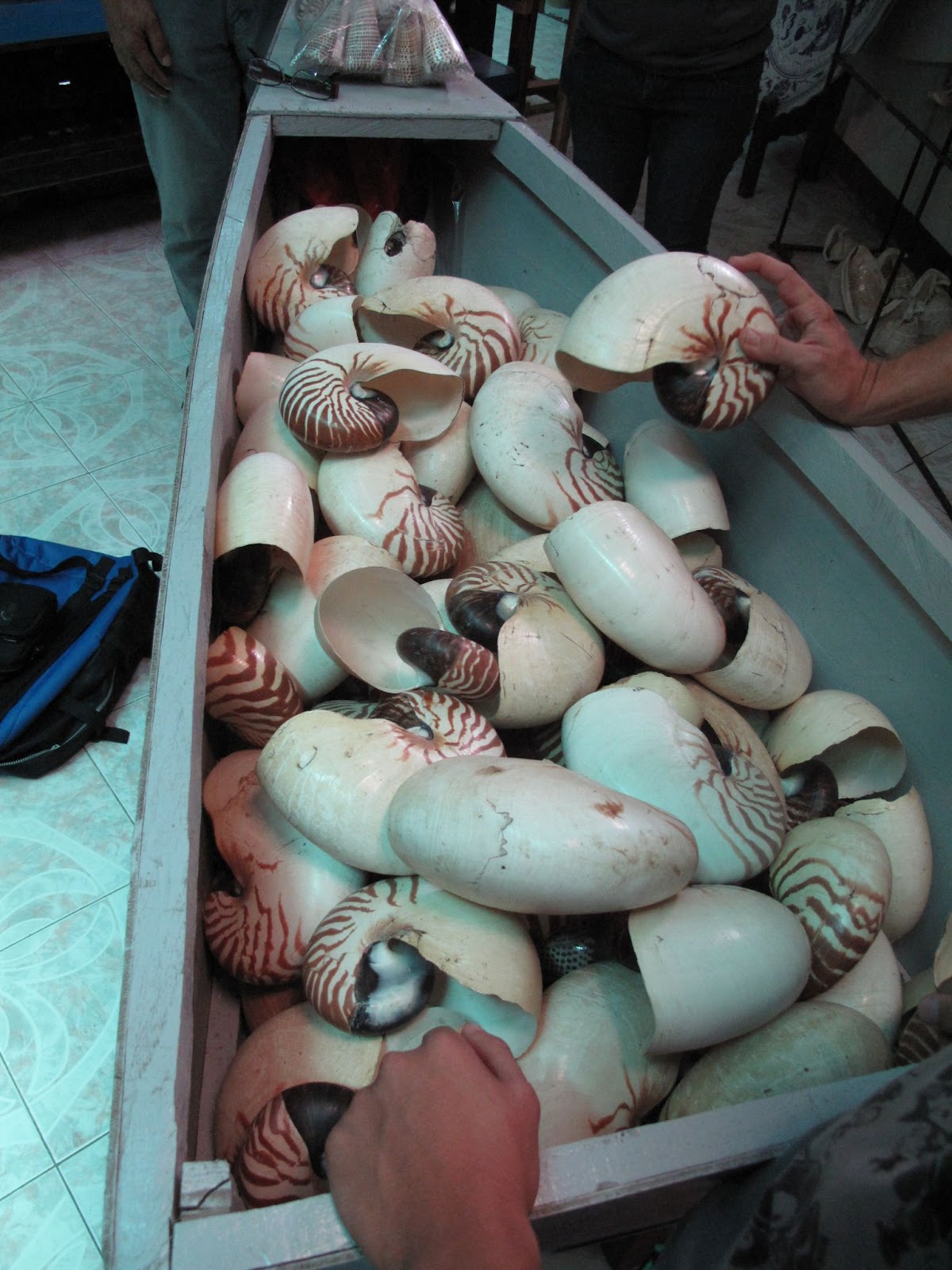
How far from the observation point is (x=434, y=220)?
2.18 m

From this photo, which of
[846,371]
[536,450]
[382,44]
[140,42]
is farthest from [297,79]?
[846,371]

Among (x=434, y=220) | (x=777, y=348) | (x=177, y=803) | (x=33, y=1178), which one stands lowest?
(x=33, y=1178)

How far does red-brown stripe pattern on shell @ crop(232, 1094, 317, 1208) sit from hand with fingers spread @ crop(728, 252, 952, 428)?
39.1 inches

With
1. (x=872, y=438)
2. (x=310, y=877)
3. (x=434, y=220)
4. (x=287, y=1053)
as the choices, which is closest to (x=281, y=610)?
(x=310, y=877)

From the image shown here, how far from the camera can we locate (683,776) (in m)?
0.85

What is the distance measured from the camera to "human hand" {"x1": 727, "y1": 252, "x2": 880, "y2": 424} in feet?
3.49

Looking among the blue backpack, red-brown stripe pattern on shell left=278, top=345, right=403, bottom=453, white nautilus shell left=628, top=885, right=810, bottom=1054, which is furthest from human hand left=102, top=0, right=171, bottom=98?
white nautilus shell left=628, top=885, right=810, bottom=1054

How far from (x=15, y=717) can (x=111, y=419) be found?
1099 millimetres

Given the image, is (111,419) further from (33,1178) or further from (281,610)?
(33,1178)

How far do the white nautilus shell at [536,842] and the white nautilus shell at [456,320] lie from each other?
0.85 m

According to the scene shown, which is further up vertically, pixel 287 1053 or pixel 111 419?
pixel 287 1053

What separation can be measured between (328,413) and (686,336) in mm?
478

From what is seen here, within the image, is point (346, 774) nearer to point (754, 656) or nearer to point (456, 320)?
point (754, 656)

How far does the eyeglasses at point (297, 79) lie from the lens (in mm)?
Answer: 1770
